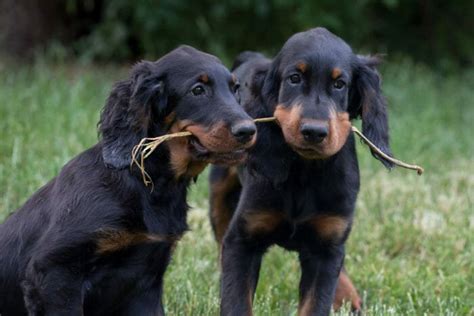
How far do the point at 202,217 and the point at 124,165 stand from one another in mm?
2294

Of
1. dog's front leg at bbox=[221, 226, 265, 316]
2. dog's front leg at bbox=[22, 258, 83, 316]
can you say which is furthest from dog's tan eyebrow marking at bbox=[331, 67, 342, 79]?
dog's front leg at bbox=[22, 258, 83, 316]

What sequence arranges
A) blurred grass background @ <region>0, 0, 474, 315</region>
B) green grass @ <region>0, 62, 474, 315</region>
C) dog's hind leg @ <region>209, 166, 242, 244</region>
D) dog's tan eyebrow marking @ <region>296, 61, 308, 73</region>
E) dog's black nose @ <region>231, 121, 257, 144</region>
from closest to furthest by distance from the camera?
dog's black nose @ <region>231, 121, 257, 144</region> → dog's tan eyebrow marking @ <region>296, 61, 308, 73</region> → green grass @ <region>0, 62, 474, 315</region> → blurred grass background @ <region>0, 0, 474, 315</region> → dog's hind leg @ <region>209, 166, 242, 244</region>

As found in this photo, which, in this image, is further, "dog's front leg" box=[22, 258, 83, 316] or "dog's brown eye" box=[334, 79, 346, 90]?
"dog's brown eye" box=[334, 79, 346, 90]

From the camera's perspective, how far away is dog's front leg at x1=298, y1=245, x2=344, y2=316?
175 inches

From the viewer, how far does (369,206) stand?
21.4 ft

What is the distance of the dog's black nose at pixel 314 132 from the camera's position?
4.06m

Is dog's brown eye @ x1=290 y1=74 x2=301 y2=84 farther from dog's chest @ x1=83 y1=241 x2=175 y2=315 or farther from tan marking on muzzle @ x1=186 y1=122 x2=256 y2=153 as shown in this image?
dog's chest @ x1=83 y1=241 x2=175 y2=315

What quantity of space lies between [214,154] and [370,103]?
0.96 meters

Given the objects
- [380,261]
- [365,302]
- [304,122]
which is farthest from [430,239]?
[304,122]

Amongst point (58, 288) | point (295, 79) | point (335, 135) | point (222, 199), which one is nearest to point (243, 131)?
point (335, 135)

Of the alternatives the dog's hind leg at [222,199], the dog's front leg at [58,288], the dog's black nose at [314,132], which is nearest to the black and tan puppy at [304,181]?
the dog's black nose at [314,132]

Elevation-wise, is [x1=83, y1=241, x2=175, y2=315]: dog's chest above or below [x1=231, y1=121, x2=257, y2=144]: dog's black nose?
below

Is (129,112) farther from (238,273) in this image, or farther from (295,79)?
(238,273)

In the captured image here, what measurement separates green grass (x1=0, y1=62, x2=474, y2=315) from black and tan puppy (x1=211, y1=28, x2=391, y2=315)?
0.94ft
